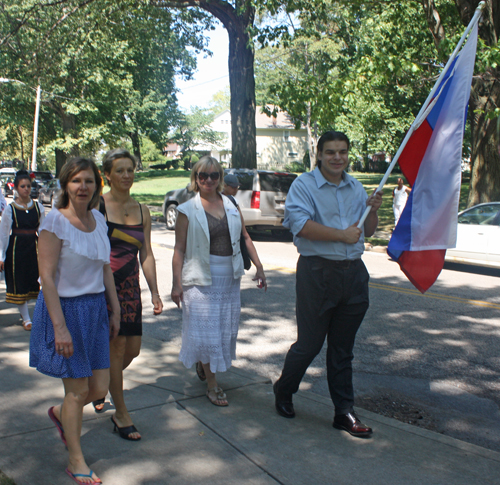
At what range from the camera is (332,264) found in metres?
3.79

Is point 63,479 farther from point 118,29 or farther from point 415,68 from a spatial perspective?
point 118,29

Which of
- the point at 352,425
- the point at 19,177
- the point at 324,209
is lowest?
the point at 352,425

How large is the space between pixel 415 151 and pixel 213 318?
6.40ft

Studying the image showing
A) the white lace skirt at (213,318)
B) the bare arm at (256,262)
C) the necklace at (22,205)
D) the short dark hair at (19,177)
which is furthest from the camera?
the necklace at (22,205)

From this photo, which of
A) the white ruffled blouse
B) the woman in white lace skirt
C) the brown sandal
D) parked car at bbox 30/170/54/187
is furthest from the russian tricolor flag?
parked car at bbox 30/170/54/187

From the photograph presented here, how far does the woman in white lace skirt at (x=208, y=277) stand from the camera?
14.2ft

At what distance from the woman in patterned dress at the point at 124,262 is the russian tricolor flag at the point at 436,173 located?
1845mm

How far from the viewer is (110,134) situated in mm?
41375

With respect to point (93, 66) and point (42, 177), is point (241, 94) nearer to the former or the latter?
point (42, 177)

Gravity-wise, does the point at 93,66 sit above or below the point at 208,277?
above

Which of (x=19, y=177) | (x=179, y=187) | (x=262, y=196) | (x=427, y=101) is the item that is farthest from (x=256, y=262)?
(x=179, y=187)

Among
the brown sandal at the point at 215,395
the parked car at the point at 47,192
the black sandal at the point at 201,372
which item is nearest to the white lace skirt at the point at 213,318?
the brown sandal at the point at 215,395

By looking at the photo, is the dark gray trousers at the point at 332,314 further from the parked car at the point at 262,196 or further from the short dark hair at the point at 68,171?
the parked car at the point at 262,196

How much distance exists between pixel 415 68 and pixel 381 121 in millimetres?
27742
